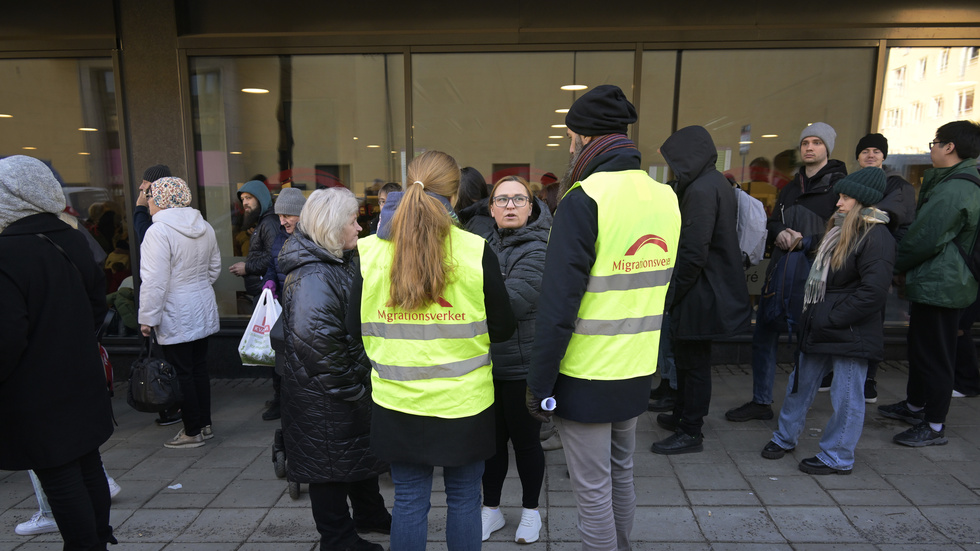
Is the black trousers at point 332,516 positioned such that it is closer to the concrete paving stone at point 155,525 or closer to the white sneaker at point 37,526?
the concrete paving stone at point 155,525

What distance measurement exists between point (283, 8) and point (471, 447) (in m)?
5.45

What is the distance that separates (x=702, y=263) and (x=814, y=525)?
1576 mm

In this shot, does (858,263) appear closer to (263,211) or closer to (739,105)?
(739,105)

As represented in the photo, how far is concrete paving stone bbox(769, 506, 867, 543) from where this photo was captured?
10.1 feet

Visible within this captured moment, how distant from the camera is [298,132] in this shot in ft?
21.5

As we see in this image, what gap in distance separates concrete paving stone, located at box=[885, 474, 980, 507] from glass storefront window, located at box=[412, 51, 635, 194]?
4.06 m

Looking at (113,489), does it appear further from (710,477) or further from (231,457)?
(710,477)

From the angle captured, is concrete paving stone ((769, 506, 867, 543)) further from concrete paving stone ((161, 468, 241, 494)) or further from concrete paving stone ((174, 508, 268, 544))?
concrete paving stone ((161, 468, 241, 494))

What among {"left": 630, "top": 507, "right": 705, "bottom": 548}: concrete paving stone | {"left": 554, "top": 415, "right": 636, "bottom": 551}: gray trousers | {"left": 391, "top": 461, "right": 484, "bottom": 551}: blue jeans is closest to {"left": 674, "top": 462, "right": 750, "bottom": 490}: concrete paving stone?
{"left": 630, "top": 507, "right": 705, "bottom": 548}: concrete paving stone

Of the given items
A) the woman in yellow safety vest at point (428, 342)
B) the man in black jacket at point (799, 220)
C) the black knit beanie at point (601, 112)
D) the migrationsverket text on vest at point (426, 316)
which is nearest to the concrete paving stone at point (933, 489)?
the man in black jacket at point (799, 220)

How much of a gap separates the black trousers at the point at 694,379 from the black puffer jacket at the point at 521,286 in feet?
4.92

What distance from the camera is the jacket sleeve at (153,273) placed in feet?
13.3

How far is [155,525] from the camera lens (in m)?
3.37

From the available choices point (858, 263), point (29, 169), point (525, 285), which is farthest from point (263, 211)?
point (858, 263)
